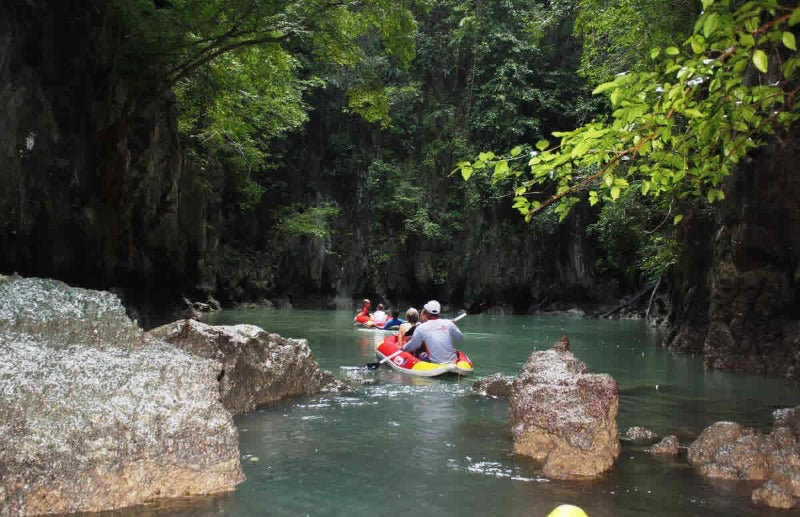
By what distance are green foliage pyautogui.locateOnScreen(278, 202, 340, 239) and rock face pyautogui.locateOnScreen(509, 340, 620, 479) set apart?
25.2 m

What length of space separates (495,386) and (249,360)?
3.34 metres

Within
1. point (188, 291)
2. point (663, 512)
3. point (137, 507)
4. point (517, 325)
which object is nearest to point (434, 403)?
point (663, 512)

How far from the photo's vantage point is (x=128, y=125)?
13375mm

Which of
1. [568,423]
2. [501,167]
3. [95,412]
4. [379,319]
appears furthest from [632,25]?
[95,412]

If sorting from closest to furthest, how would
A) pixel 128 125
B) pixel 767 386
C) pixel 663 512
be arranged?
pixel 663 512 < pixel 767 386 < pixel 128 125

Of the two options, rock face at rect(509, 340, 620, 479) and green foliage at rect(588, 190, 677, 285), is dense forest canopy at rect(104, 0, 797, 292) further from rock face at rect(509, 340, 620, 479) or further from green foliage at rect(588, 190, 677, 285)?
rock face at rect(509, 340, 620, 479)

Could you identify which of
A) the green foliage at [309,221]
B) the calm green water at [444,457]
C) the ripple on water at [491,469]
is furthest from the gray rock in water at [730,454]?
the green foliage at [309,221]

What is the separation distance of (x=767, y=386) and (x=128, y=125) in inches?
514

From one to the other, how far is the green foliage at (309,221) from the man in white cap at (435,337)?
1983 cm

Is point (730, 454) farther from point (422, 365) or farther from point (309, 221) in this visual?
point (309, 221)

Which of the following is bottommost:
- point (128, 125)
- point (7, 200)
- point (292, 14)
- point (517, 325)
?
point (517, 325)

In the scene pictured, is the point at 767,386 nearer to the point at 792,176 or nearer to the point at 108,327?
the point at 792,176

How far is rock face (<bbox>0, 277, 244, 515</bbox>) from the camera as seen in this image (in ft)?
12.0

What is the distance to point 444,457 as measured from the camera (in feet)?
17.3
